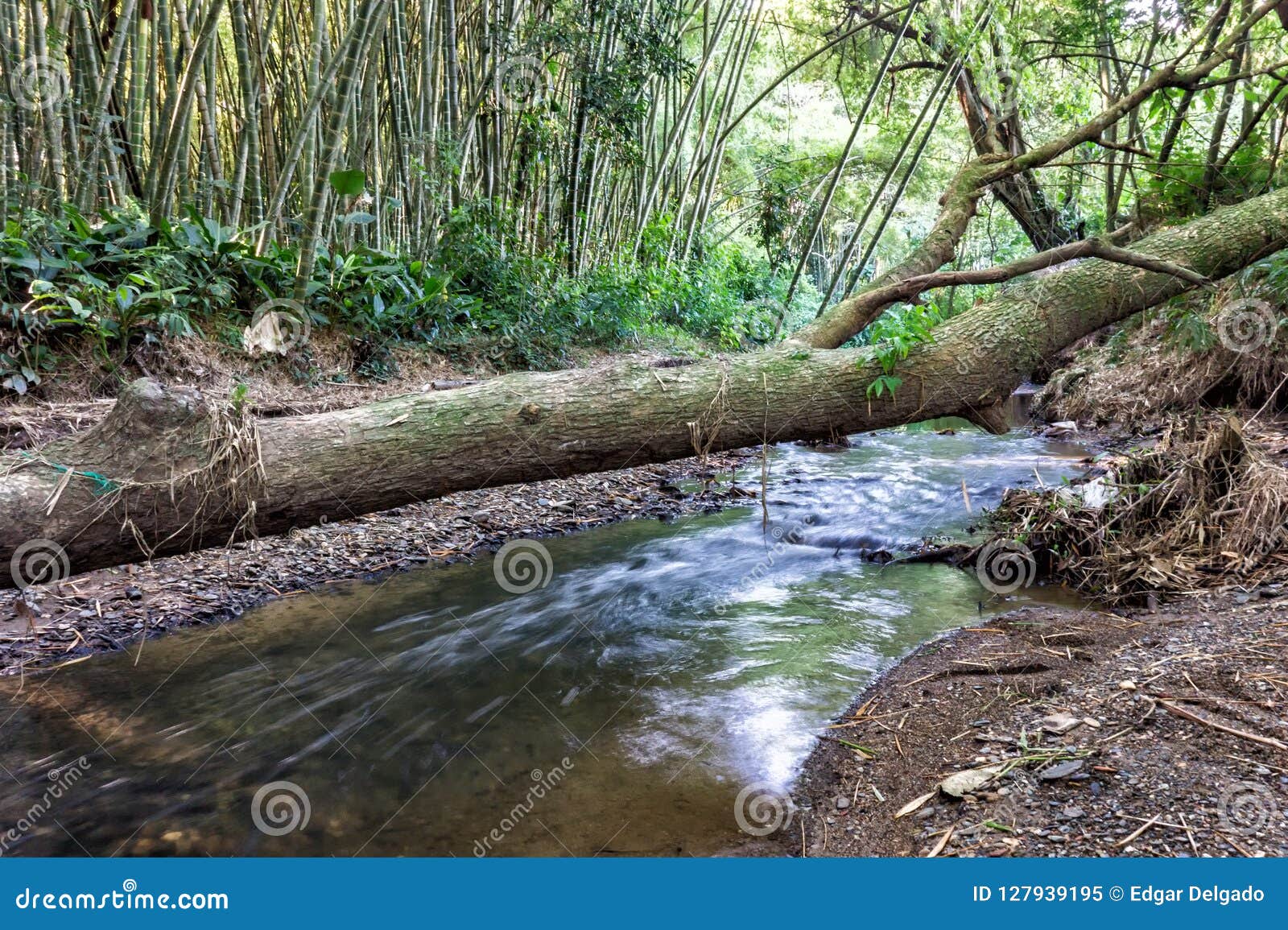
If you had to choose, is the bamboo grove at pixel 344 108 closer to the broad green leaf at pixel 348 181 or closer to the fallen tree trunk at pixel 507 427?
the broad green leaf at pixel 348 181

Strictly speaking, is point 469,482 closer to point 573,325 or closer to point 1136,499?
point 1136,499

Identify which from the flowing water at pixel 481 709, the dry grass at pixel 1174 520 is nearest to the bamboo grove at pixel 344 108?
the flowing water at pixel 481 709

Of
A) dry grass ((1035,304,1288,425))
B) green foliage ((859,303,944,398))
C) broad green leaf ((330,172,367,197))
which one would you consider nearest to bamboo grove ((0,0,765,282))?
broad green leaf ((330,172,367,197))

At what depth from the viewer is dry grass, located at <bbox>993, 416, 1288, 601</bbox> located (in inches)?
117

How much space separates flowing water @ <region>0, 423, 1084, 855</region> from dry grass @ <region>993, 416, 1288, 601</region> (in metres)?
0.33

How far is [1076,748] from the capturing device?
6.02 ft

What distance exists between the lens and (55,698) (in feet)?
8.52

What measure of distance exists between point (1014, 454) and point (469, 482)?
488 cm

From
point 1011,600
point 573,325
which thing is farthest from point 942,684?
point 573,325

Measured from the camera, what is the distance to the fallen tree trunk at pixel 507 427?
7.15 ft

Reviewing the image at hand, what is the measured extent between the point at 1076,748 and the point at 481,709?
5.90ft

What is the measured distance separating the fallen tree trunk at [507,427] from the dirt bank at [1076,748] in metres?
1.06

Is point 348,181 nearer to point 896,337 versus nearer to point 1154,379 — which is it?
point 896,337

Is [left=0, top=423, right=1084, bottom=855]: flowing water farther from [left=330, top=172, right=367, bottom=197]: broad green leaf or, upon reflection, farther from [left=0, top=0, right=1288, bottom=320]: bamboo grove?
[left=0, top=0, right=1288, bottom=320]: bamboo grove
